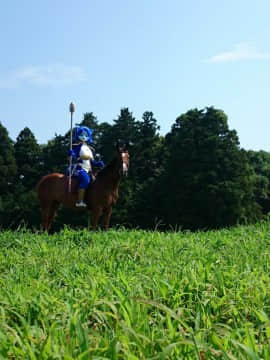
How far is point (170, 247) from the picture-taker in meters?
5.82

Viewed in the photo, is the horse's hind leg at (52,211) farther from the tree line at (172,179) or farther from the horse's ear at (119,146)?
the tree line at (172,179)

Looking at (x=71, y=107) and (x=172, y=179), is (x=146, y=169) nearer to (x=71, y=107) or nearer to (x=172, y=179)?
(x=172, y=179)

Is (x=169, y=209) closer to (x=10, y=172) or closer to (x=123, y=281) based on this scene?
(x=10, y=172)

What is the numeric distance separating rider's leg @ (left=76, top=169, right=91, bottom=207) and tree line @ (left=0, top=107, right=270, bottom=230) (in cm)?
1779

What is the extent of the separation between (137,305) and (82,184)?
1077cm

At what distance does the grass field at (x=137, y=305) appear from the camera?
2070 mm

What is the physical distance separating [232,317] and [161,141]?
143ft

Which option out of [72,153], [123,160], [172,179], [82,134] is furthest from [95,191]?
[172,179]

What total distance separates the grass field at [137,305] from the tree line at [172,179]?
26323mm

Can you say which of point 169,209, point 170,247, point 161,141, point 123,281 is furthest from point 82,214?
point 123,281

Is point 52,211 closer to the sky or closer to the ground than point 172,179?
closer to the ground

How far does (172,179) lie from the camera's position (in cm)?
3709

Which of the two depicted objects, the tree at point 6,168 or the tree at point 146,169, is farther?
the tree at point 6,168

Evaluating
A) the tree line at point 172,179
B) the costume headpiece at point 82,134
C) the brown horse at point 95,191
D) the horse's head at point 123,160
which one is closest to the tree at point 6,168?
the tree line at point 172,179
